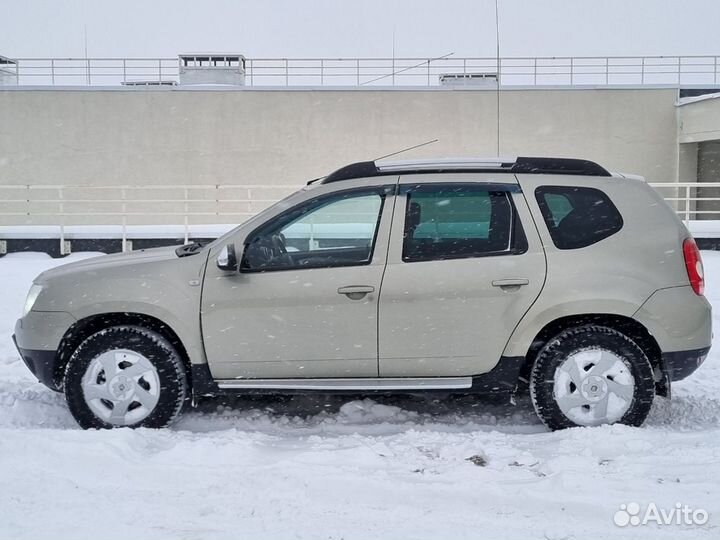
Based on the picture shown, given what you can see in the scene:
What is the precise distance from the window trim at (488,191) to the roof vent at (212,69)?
761 inches

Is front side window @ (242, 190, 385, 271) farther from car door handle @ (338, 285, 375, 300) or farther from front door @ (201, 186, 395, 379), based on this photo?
car door handle @ (338, 285, 375, 300)

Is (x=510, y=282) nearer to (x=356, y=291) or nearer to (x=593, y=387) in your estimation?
(x=593, y=387)

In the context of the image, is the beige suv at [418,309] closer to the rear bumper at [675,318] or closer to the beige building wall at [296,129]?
the rear bumper at [675,318]

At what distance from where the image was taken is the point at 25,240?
1585 centimetres

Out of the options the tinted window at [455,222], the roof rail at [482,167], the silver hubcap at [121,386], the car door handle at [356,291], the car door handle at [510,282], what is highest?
the roof rail at [482,167]

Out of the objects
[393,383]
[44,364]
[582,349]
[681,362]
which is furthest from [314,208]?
[681,362]

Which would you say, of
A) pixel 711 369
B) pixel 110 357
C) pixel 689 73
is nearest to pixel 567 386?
pixel 711 369

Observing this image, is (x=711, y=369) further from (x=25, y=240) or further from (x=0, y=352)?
(x=25, y=240)

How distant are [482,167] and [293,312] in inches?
61.8


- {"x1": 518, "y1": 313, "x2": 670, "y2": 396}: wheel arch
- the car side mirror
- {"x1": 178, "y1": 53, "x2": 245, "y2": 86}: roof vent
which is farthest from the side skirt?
{"x1": 178, "y1": 53, "x2": 245, "y2": 86}: roof vent

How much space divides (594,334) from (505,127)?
18.4 meters

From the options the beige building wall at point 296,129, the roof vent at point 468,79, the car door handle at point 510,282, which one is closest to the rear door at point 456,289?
the car door handle at point 510,282

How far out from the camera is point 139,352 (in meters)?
4.66

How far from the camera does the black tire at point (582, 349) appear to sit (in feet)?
14.9
